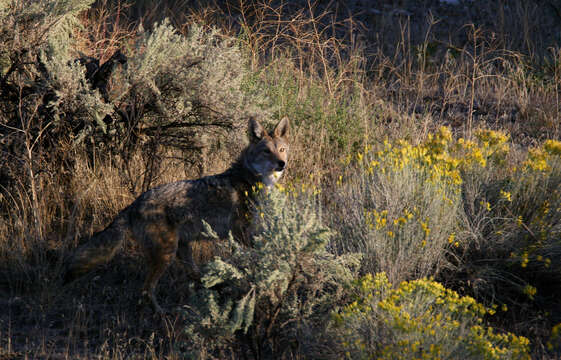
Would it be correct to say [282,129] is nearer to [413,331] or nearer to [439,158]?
[439,158]

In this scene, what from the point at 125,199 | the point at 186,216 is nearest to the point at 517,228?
the point at 186,216

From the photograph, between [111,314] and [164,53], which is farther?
[164,53]

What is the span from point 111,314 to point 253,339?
1517 millimetres

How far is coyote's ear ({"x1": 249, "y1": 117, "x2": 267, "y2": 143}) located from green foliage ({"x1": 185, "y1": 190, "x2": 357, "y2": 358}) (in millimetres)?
1672

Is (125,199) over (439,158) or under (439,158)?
under

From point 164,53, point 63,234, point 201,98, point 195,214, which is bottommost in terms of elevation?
point 63,234

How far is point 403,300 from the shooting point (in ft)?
11.9

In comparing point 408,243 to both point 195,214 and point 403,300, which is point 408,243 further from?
point 195,214

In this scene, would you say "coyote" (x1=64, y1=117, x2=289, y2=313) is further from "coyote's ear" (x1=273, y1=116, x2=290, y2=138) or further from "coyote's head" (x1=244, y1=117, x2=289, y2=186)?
"coyote's ear" (x1=273, y1=116, x2=290, y2=138)

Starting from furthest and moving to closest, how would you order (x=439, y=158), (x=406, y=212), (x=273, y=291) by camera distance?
(x=439, y=158) → (x=406, y=212) → (x=273, y=291)

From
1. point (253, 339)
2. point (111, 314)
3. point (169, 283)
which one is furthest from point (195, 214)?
point (253, 339)

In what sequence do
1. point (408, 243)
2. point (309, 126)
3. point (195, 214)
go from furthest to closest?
1. point (309, 126)
2. point (195, 214)
3. point (408, 243)

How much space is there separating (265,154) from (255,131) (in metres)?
0.27

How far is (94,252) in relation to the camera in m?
4.52
